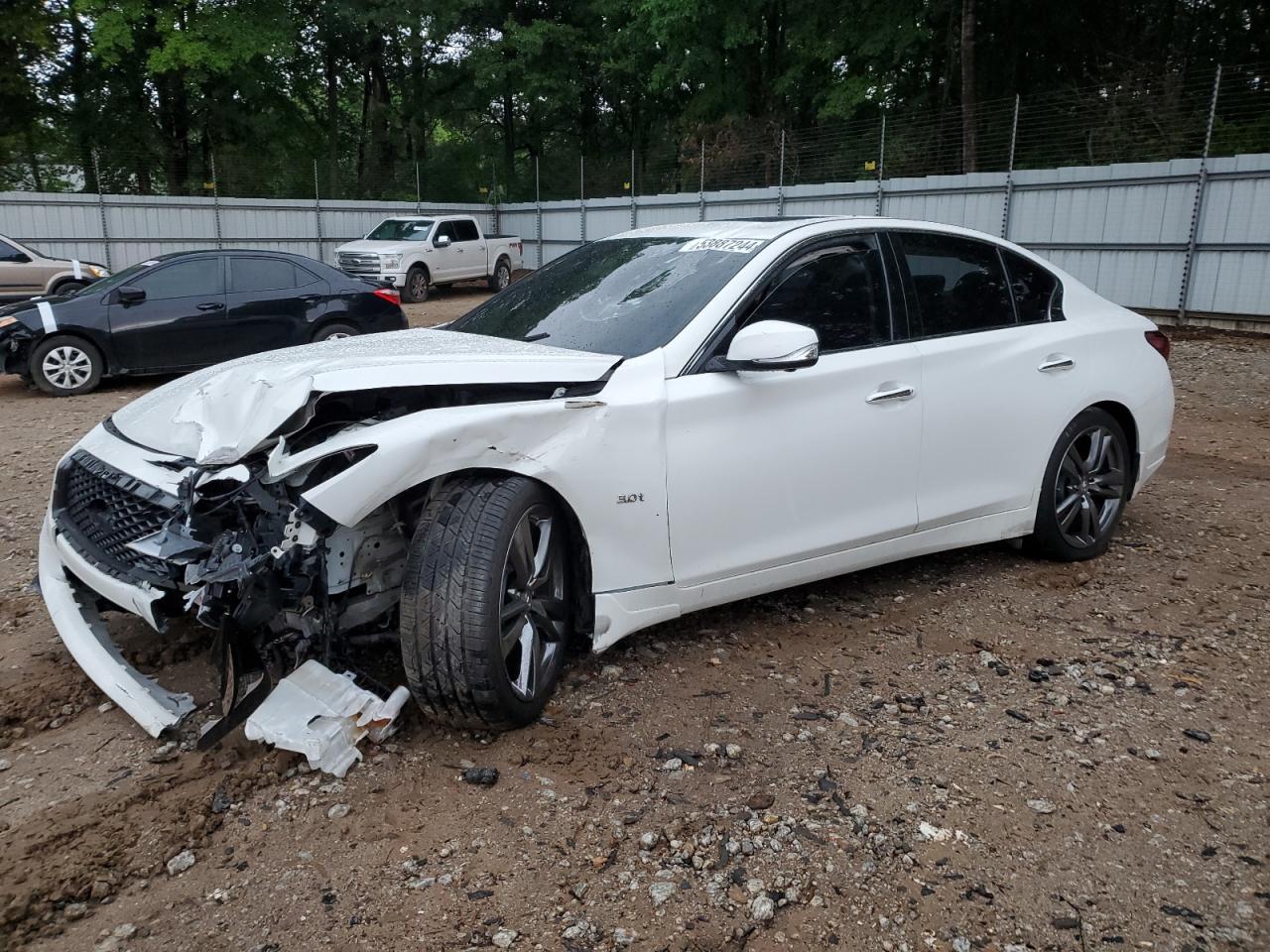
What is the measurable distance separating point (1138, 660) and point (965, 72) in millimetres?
18474

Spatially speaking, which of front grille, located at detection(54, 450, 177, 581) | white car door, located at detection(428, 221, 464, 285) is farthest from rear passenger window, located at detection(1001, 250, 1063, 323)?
white car door, located at detection(428, 221, 464, 285)

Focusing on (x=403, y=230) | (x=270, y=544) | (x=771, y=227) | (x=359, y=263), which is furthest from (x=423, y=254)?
(x=270, y=544)

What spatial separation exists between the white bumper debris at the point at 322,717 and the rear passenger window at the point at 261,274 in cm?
836

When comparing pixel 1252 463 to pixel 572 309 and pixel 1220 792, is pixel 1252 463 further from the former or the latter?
pixel 572 309

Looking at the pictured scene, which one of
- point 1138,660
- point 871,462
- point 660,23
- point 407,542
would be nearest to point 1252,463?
point 1138,660

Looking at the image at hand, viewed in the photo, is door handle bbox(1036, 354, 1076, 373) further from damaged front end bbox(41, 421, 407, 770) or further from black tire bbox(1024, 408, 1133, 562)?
damaged front end bbox(41, 421, 407, 770)

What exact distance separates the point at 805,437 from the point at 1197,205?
12.8 m

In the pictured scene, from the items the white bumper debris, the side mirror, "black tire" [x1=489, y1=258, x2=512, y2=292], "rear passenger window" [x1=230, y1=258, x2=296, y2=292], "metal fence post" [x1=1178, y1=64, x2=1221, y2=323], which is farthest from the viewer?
"black tire" [x1=489, y1=258, x2=512, y2=292]

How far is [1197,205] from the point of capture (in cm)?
1355

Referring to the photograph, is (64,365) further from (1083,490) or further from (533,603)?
(1083,490)

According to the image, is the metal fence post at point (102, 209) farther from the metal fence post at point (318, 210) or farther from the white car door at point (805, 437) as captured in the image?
the white car door at point (805, 437)

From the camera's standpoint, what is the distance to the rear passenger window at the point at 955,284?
418 centimetres

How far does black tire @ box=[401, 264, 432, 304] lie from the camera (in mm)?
21062

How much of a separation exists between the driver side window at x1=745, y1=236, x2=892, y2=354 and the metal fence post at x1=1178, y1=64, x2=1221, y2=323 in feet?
39.4
